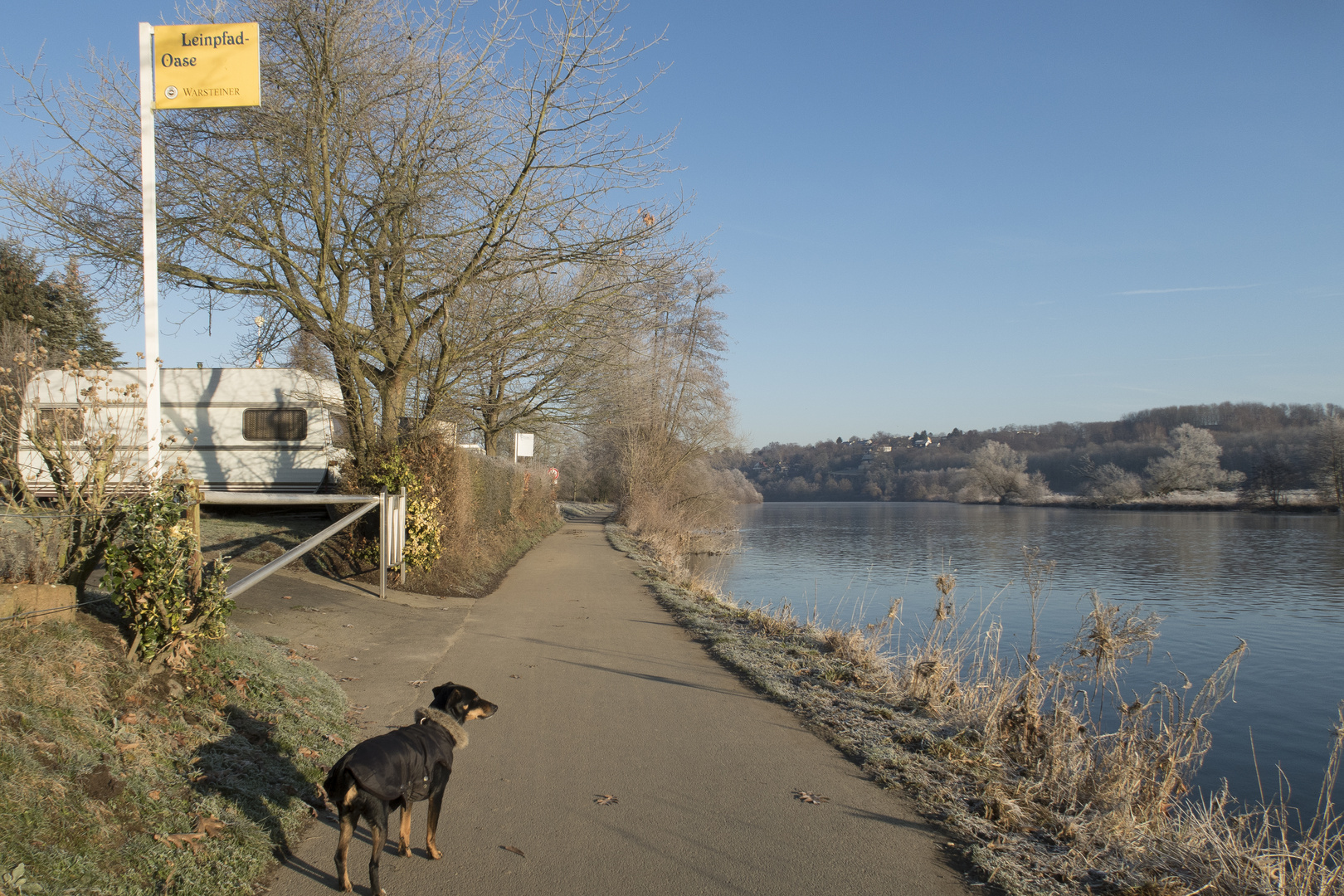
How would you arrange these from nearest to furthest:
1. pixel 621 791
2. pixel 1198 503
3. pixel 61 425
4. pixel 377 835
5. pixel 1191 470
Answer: pixel 377 835 → pixel 621 791 → pixel 61 425 → pixel 1198 503 → pixel 1191 470

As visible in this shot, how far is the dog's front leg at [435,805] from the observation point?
12.4 ft

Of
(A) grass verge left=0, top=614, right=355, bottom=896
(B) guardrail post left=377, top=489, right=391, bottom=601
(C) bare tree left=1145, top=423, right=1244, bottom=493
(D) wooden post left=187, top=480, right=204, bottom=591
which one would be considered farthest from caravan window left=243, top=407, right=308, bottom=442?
(C) bare tree left=1145, top=423, right=1244, bottom=493

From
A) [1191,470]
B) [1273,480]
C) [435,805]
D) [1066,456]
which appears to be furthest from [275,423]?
[1066,456]

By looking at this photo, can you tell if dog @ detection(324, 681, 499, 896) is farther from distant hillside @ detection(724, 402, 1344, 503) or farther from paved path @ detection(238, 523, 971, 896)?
distant hillside @ detection(724, 402, 1344, 503)

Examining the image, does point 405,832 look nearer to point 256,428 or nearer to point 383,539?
point 383,539

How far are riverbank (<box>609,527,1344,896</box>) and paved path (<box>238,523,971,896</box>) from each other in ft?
1.08

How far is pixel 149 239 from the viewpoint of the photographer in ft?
20.1

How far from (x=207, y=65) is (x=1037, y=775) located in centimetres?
810

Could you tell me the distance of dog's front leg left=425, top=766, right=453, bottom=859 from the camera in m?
3.78

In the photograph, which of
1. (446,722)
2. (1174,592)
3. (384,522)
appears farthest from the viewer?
(1174,592)

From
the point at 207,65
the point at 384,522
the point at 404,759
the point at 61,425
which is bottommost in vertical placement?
the point at 404,759

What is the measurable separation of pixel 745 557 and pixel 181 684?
75.5ft

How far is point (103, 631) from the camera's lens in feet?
16.1

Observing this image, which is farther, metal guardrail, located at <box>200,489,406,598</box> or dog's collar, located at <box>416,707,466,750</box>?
metal guardrail, located at <box>200,489,406,598</box>
